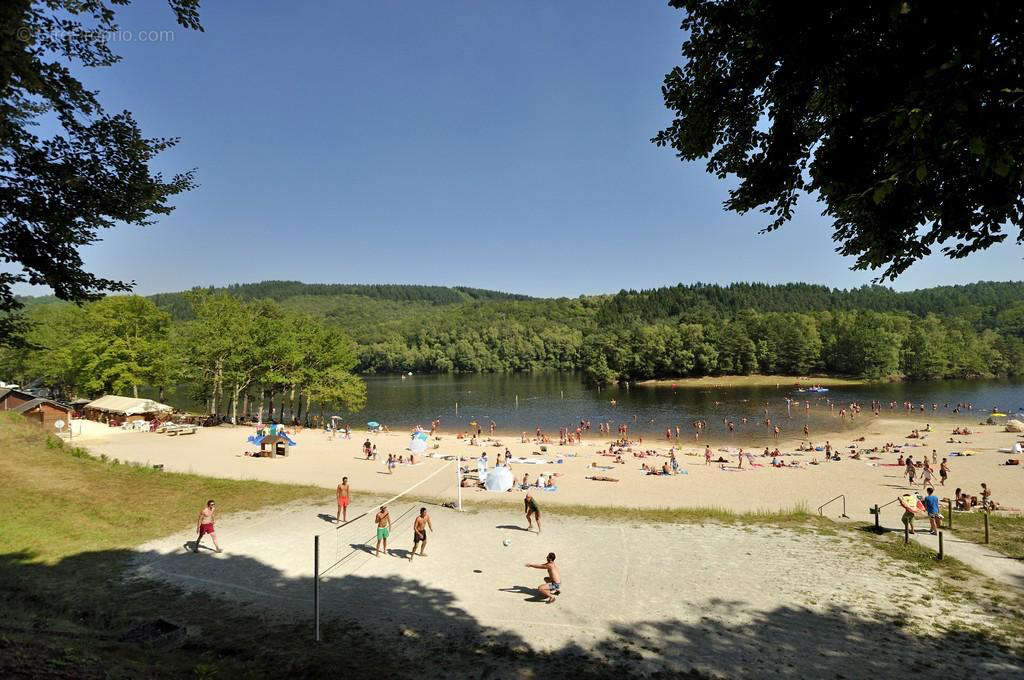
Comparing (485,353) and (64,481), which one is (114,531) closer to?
(64,481)

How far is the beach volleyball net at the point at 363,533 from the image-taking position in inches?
548

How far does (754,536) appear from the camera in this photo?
55.8 ft

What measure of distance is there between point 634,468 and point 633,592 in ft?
75.4

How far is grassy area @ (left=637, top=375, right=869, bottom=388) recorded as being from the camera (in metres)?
99.8

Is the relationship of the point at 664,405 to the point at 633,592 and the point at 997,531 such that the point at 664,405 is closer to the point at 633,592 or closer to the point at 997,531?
the point at 997,531

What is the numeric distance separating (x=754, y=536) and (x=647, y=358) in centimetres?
9250

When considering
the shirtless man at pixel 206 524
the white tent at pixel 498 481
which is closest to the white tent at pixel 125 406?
the shirtless man at pixel 206 524

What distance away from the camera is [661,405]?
2975 inches

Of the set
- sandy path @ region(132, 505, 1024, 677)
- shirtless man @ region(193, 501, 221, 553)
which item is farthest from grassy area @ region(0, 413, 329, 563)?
shirtless man @ region(193, 501, 221, 553)

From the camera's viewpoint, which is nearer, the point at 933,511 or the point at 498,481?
the point at 933,511

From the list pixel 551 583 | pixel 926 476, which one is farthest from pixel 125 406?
pixel 926 476

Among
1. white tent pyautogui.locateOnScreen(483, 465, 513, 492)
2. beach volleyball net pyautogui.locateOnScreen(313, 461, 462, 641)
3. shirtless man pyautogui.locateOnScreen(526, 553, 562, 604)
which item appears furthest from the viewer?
white tent pyautogui.locateOnScreen(483, 465, 513, 492)

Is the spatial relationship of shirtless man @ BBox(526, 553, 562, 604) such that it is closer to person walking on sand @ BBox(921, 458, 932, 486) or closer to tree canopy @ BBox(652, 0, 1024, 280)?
tree canopy @ BBox(652, 0, 1024, 280)

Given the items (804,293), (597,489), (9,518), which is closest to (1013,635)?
(597,489)
